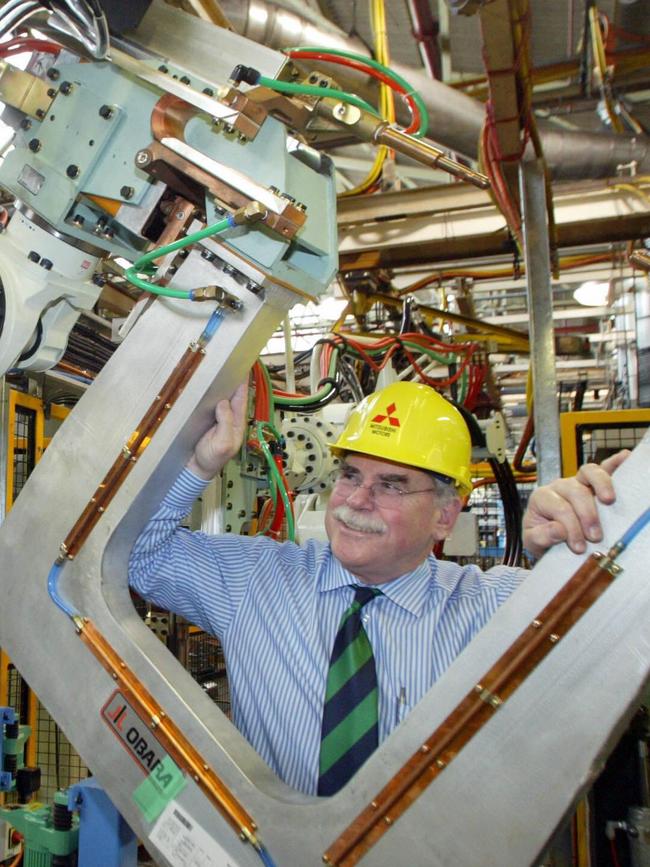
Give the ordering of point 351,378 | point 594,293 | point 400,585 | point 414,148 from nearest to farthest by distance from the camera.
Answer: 1. point 414,148
2. point 400,585
3. point 351,378
4. point 594,293

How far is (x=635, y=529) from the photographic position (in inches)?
35.4

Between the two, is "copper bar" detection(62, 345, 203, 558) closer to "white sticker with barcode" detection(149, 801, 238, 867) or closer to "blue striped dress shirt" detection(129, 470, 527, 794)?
"blue striped dress shirt" detection(129, 470, 527, 794)

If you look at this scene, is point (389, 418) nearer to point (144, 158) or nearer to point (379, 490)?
point (379, 490)

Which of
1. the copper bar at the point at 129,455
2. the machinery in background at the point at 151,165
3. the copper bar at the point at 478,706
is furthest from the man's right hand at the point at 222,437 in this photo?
the copper bar at the point at 478,706

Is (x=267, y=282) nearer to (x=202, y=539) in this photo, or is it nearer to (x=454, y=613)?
(x=202, y=539)

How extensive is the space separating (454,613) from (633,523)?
0.73 meters

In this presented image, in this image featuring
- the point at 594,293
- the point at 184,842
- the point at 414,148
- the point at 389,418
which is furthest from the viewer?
the point at 594,293

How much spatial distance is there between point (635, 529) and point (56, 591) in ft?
3.14

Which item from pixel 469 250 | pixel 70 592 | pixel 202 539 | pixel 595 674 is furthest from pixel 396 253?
pixel 595 674

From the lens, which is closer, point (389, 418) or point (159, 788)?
point (159, 788)

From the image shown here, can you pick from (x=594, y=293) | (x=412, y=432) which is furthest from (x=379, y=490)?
(x=594, y=293)

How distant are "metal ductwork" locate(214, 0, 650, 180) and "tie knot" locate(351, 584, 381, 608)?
178 centimetres

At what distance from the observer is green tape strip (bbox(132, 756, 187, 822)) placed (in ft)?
3.61

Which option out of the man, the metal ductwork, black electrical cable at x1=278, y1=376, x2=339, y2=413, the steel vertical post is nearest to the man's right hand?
the man
